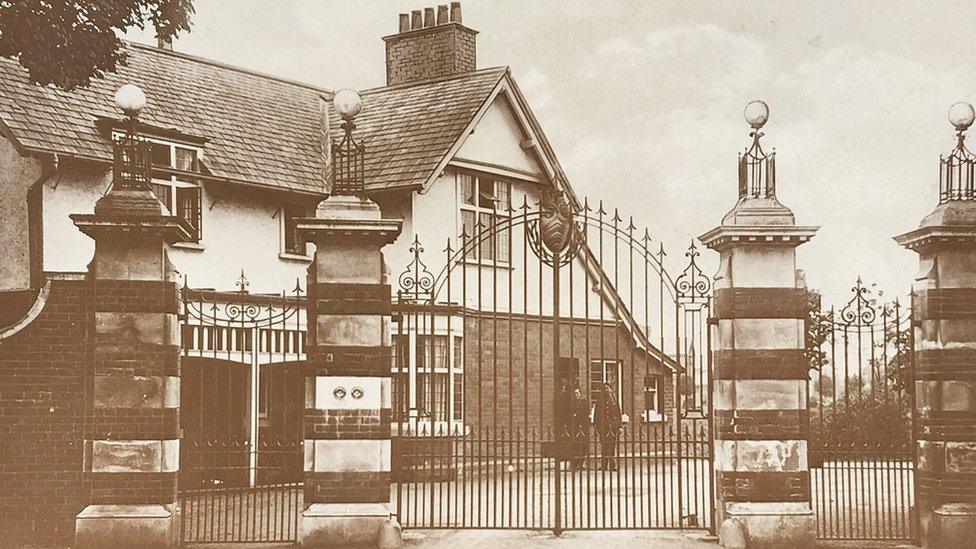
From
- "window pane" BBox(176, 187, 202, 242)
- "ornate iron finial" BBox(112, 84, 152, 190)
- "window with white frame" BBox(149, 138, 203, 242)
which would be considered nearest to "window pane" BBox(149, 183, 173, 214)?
"window with white frame" BBox(149, 138, 203, 242)

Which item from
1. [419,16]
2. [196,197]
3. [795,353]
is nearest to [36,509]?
[795,353]

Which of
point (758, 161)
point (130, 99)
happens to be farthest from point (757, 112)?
point (130, 99)

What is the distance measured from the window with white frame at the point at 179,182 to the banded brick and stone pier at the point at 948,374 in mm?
12771

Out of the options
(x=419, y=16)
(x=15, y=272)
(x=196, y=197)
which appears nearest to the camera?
(x=15, y=272)

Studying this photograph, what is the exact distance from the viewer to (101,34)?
43.8 ft

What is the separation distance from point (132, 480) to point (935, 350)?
8.16 metres

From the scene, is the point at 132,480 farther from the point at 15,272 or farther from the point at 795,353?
the point at 15,272

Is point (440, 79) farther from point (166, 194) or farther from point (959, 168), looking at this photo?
point (959, 168)

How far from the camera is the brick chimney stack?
24.5 m

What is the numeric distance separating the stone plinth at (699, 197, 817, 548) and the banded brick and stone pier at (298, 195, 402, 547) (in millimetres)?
3449

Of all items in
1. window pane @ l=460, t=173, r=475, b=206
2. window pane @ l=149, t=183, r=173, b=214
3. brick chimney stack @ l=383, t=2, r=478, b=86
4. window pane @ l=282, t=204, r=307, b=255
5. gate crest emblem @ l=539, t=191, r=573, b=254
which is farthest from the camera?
brick chimney stack @ l=383, t=2, r=478, b=86

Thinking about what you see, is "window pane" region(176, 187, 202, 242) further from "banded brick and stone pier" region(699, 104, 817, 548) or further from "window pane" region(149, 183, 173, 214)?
"banded brick and stone pier" region(699, 104, 817, 548)

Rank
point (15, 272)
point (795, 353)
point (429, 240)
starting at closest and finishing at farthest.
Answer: point (795, 353) < point (15, 272) < point (429, 240)

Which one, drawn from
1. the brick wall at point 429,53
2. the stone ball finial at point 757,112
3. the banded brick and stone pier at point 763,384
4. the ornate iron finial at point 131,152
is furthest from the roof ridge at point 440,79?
the ornate iron finial at point 131,152
